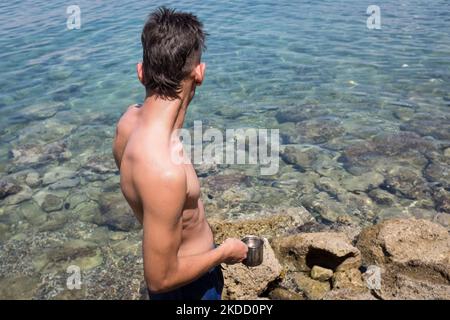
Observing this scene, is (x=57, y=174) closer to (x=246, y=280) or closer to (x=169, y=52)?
(x=246, y=280)

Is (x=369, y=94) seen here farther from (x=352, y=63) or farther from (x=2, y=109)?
(x=2, y=109)

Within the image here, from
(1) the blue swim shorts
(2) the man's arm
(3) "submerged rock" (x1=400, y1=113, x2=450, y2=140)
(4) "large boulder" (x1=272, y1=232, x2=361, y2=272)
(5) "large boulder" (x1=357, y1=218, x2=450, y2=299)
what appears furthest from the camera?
(3) "submerged rock" (x1=400, y1=113, x2=450, y2=140)

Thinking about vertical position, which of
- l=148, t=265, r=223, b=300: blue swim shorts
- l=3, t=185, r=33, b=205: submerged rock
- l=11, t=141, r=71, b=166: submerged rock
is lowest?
l=3, t=185, r=33, b=205: submerged rock

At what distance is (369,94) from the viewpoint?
39.0ft

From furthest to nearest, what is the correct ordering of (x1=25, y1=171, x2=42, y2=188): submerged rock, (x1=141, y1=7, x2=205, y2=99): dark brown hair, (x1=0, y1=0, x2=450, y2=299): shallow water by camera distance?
1. (x1=25, y1=171, x2=42, y2=188): submerged rock
2. (x1=0, y1=0, x2=450, y2=299): shallow water
3. (x1=141, y1=7, x2=205, y2=99): dark brown hair

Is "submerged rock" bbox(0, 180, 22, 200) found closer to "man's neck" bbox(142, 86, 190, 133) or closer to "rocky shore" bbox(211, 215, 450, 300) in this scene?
"rocky shore" bbox(211, 215, 450, 300)

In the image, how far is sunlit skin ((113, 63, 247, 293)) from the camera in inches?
90.4

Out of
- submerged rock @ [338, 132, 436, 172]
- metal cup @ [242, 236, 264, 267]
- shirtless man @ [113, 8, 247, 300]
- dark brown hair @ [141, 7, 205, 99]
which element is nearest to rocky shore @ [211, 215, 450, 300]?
metal cup @ [242, 236, 264, 267]

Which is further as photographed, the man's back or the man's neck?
the man's neck

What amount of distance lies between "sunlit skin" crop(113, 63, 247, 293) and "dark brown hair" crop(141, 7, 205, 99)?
56mm

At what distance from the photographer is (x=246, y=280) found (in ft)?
15.6

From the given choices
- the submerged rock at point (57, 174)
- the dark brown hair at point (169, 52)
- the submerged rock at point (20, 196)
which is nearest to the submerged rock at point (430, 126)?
the submerged rock at point (57, 174)
